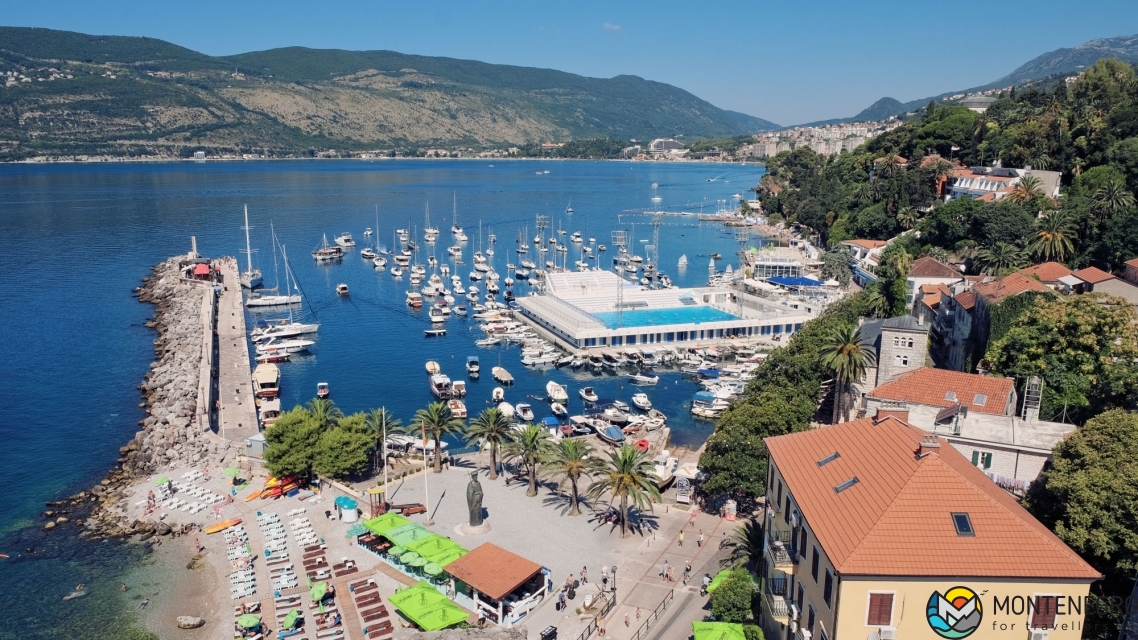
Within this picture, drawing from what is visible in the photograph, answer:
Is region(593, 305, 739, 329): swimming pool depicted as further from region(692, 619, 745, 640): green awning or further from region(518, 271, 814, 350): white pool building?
region(692, 619, 745, 640): green awning

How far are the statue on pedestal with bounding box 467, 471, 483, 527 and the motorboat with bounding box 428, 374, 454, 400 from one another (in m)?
27.7

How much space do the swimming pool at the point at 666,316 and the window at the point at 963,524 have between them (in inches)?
2256

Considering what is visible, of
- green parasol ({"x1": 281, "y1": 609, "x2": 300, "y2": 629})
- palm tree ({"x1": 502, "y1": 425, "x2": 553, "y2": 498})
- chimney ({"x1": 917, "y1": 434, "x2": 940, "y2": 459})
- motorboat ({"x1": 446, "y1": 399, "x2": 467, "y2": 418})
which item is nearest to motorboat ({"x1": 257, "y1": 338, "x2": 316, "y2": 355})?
motorboat ({"x1": 446, "y1": 399, "x2": 467, "y2": 418})

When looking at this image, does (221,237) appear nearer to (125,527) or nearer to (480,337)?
(480,337)

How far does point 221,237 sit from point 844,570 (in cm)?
14703

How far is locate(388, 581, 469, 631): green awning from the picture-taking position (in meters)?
28.2

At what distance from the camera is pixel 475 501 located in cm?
3516

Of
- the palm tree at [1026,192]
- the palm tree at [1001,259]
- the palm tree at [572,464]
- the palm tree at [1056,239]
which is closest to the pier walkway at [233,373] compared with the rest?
the palm tree at [572,464]

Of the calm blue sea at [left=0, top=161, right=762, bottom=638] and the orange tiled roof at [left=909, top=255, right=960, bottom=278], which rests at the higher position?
the orange tiled roof at [left=909, top=255, right=960, bottom=278]

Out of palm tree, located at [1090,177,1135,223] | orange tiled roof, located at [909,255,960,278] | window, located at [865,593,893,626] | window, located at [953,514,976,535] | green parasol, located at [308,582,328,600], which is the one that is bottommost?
green parasol, located at [308,582,328,600]

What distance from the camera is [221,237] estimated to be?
145m

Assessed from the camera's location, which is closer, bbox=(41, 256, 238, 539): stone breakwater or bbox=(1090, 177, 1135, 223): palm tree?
bbox=(41, 256, 238, 539): stone breakwater

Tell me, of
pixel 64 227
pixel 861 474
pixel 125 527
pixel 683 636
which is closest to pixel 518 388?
pixel 125 527

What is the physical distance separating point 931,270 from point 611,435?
3061cm
